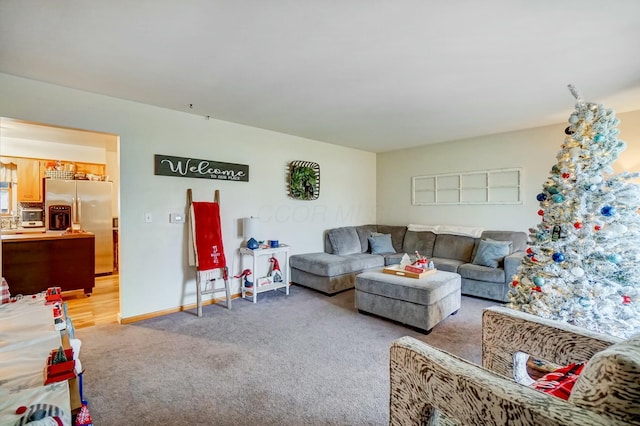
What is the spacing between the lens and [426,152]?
548 cm

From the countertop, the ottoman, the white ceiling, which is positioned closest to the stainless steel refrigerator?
the countertop

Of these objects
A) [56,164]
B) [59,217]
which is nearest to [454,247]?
[59,217]

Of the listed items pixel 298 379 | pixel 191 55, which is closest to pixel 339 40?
pixel 191 55

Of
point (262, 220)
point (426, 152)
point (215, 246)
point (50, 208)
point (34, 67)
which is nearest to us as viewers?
point (34, 67)

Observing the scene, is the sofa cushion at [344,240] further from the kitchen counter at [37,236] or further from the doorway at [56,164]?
the kitchen counter at [37,236]

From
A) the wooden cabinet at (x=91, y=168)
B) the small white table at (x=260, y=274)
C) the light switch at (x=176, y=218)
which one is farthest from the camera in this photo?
the wooden cabinet at (x=91, y=168)

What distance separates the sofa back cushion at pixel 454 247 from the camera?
15.0 feet

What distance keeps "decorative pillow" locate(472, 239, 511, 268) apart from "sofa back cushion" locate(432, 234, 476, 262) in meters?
0.37

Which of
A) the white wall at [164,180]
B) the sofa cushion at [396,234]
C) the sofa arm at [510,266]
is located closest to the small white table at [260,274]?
the white wall at [164,180]

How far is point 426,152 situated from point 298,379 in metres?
4.60

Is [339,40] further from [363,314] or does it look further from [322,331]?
[363,314]

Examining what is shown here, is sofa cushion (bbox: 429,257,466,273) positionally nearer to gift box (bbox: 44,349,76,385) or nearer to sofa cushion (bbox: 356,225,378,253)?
sofa cushion (bbox: 356,225,378,253)

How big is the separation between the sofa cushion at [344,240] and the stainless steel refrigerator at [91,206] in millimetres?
4073

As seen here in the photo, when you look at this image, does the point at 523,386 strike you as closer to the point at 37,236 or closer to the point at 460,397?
the point at 460,397
